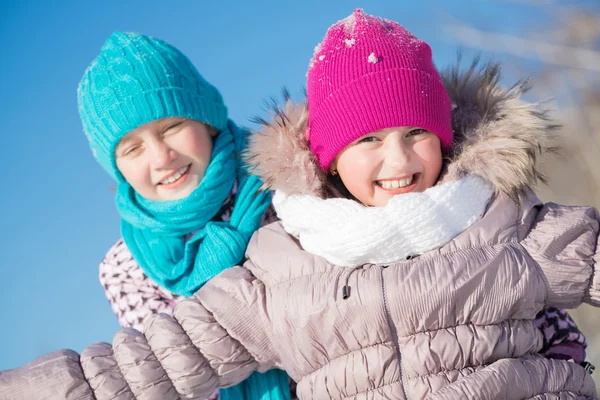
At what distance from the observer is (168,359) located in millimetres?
2256

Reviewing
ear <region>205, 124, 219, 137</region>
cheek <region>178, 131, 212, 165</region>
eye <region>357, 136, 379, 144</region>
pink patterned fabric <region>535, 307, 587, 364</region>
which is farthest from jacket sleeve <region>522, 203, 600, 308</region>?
ear <region>205, 124, 219, 137</region>

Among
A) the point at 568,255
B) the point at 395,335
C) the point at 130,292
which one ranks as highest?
the point at 130,292

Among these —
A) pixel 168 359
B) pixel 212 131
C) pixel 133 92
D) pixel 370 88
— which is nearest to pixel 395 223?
pixel 370 88

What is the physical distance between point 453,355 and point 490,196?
566 mm

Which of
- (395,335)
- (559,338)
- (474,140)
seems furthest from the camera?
(559,338)

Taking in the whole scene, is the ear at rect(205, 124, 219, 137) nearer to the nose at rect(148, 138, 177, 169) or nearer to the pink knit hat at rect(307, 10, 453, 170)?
the nose at rect(148, 138, 177, 169)

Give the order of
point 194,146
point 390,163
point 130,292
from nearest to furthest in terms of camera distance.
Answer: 1. point 390,163
2. point 194,146
3. point 130,292

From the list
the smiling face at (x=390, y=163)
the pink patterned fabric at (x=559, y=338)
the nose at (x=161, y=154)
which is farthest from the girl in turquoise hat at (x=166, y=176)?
the pink patterned fabric at (x=559, y=338)

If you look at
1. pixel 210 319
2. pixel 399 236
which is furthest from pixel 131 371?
pixel 399 236

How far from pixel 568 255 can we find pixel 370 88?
0.84 m

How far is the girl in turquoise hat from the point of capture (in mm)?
2789

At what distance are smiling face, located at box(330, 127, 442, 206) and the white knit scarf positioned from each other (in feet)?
0.32

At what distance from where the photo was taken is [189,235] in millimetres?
3012

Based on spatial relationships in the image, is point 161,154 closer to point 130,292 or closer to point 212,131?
point 212,131
